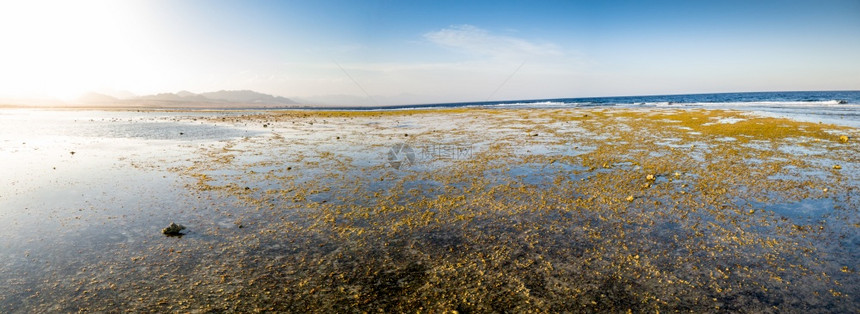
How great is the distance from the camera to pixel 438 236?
8172mm

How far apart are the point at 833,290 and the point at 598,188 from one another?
21.4ft

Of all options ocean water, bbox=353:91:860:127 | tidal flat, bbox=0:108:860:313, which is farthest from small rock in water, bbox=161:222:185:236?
ocean water, bbox=353:91:860:127

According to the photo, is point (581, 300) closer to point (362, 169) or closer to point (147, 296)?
point (147, 296)

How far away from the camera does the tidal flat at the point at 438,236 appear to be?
5.67 m

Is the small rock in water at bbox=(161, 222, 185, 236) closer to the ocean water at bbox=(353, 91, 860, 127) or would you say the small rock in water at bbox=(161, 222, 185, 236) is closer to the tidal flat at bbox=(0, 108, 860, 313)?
the tidal flat at bbox=(0, 108, 860, 313)

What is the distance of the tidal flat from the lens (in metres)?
5.67

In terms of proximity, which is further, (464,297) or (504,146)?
(504,146)

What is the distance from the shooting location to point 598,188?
12102 mm

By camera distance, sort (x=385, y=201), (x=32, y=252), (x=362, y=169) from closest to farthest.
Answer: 1. (x=32, y=252)
2. (x=385, y=201)
3. (x=362, y=169)

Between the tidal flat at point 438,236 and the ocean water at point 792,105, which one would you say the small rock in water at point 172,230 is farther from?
the ocean water at point 792,105

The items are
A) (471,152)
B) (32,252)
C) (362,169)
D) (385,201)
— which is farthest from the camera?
(471,152)

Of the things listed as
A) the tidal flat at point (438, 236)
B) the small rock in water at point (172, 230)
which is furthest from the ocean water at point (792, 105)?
the small rock in water at point (172, 230)

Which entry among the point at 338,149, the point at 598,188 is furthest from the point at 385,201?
the point at 338,149

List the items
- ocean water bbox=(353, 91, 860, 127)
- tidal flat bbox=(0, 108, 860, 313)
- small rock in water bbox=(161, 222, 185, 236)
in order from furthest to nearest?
ocean water bbox=(353, 91, 860, 127) < small rock in water bbox=(161, 222, 185, 236) < tidal flat bbox=(0, 108, 860, 313)
